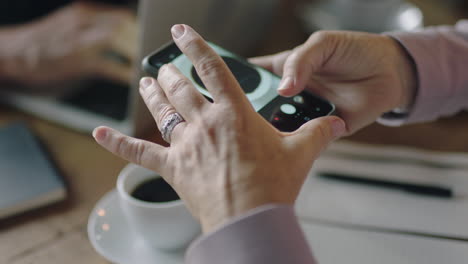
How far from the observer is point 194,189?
32cm

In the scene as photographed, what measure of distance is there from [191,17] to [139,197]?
22cm

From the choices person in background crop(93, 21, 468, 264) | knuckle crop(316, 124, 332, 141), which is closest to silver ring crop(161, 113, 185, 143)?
person in background crop(93, 21, 468, 264)

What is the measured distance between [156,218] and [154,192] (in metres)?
0.04

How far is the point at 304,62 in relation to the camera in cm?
42

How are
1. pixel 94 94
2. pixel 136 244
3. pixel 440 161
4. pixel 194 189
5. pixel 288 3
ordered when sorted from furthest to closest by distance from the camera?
pixel 288 3, pixel 94 94, pixel 440 161, pixel 136 244, pixel 194 189

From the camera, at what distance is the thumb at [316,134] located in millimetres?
344

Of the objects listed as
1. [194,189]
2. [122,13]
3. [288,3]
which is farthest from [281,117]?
[288,3]

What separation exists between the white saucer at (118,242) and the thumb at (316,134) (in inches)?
6.5

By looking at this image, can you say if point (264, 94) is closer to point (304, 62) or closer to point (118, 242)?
point (304, 62)

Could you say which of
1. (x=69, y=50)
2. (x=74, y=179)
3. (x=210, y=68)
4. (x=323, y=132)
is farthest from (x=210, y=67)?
(x=69, y=50)

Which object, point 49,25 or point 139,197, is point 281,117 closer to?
point 139,197

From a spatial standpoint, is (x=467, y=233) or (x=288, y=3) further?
(x=288, y=3)

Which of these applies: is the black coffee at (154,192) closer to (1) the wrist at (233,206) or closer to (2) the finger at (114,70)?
(1) the wrist at (233,206)

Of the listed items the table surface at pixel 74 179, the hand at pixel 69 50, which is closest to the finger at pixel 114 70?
the hand at pixel 69 50
